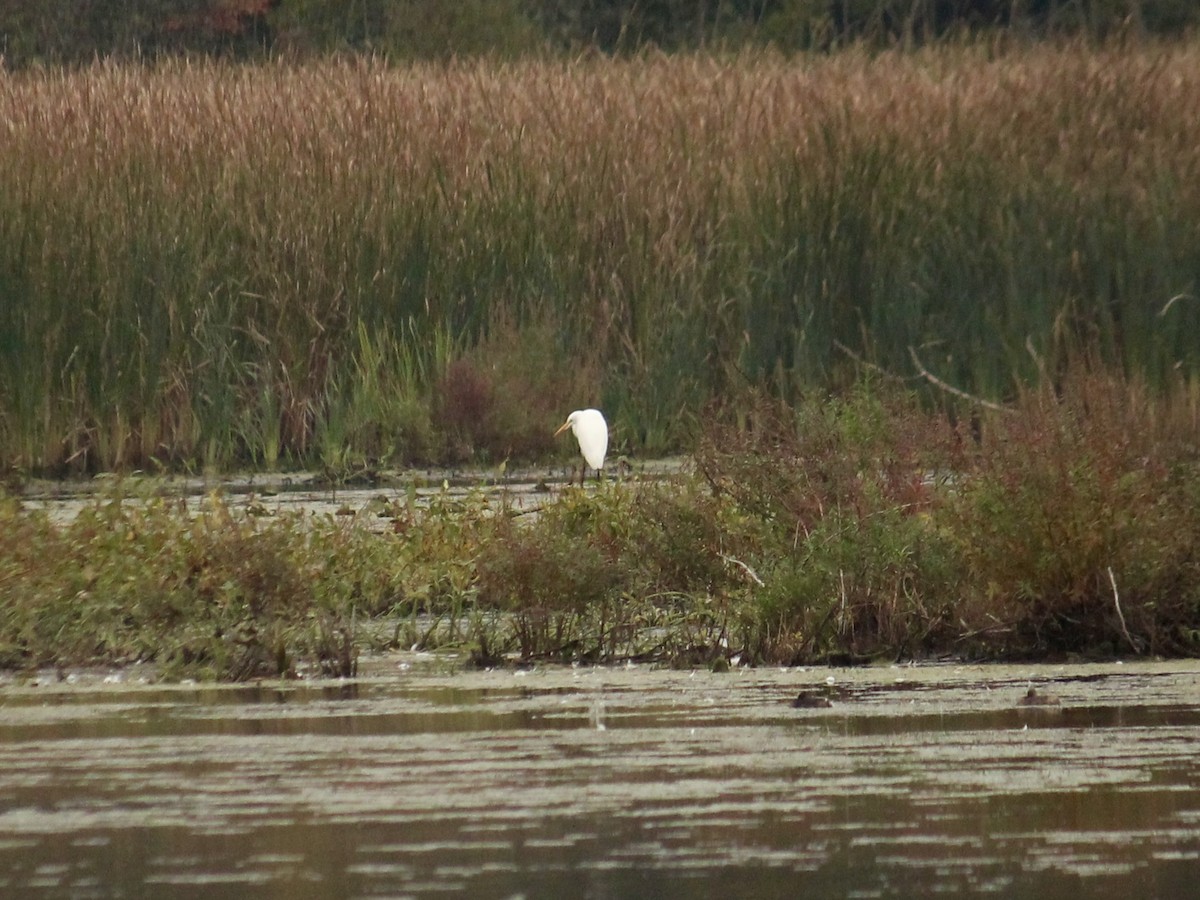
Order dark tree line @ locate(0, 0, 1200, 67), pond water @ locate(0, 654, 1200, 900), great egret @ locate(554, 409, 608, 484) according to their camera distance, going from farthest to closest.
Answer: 1. dark tree line @ locate(0, 0, 1200, 67)
2. great egret @ locate(554, 409, 608, 484)
3. pond water @ locate(0, 654, 1200, 900)

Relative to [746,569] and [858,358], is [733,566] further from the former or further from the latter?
[858,358]

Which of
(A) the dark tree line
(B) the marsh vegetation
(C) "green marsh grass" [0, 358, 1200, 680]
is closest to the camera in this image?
(C) "green marsh grass" [0, 358, 1200, 680]

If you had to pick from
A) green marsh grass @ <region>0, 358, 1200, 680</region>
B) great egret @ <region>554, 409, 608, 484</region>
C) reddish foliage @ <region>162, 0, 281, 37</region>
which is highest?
green marsh grass @ <region>0, 358, 1200, 680</region>

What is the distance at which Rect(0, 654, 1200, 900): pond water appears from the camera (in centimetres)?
405

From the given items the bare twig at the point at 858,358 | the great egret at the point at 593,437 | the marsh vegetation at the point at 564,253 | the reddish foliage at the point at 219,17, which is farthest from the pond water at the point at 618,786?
the reddish foliage at the point at 219,17

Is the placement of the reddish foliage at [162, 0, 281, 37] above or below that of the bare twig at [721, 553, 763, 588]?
below

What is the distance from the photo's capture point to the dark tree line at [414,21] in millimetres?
25422

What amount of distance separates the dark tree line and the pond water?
1927cm

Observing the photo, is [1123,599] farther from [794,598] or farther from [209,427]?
[209,427]

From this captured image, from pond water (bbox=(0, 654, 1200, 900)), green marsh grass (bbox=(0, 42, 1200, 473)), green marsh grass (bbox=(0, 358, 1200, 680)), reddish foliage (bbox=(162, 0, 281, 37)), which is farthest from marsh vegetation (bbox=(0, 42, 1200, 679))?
reddish foliage (bbox=(162, 0, 281, 37))

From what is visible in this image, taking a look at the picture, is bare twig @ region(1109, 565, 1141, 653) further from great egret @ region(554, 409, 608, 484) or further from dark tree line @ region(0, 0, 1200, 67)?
dark tree line @ region(0, 0, 1200, 67)

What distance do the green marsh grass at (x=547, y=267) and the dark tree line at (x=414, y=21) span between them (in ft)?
39.4

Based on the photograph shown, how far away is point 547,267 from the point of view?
12.6 m

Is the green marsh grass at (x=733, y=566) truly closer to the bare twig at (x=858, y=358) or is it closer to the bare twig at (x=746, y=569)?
the bare twig at (x=746, y=569)
